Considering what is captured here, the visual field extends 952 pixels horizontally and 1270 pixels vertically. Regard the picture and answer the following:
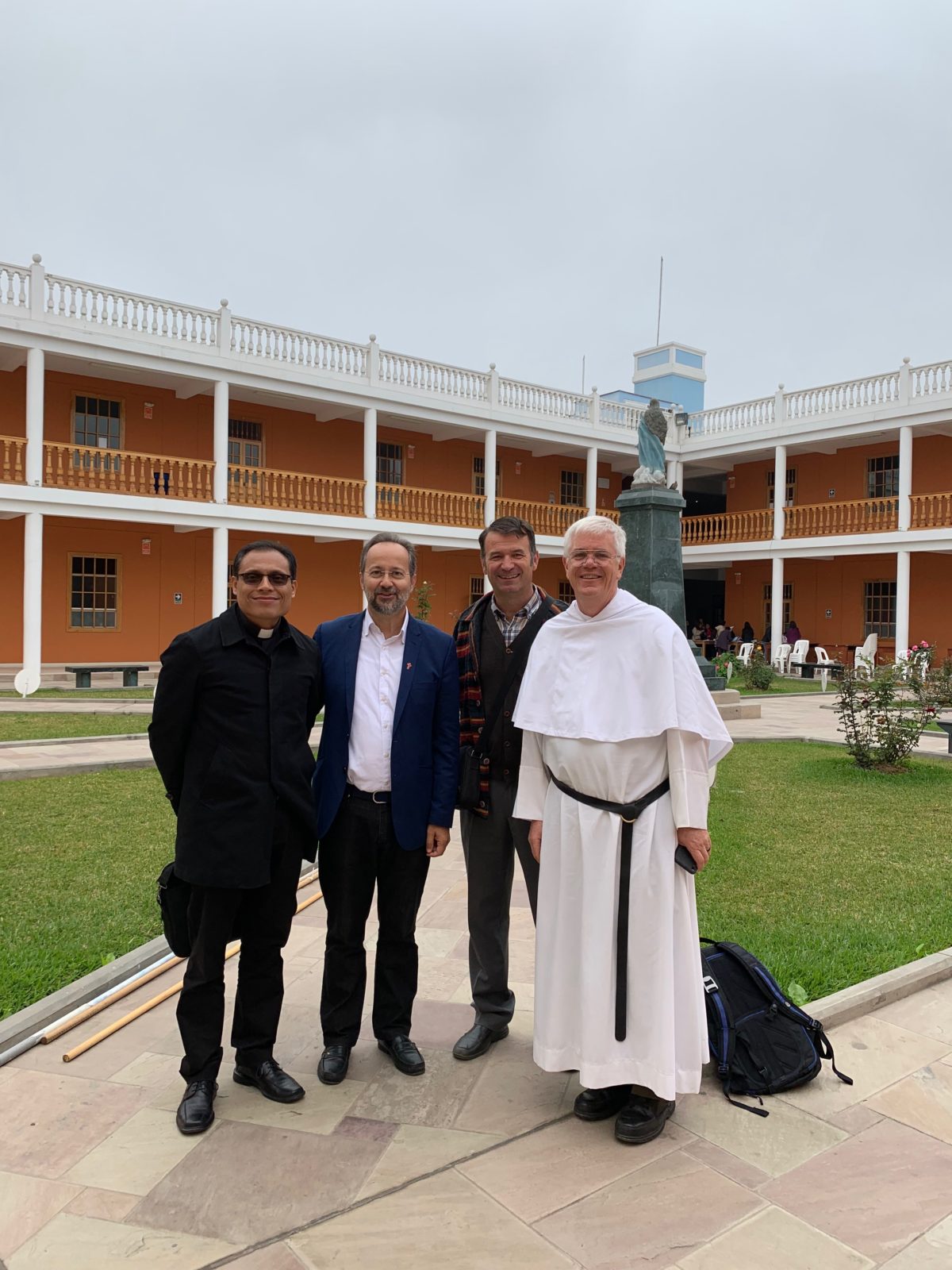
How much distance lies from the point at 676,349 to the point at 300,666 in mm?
31755

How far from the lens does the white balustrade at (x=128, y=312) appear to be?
16.1 m

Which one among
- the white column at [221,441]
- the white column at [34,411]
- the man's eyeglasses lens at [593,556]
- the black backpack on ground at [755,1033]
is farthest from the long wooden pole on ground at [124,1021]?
the white column at [221,441]

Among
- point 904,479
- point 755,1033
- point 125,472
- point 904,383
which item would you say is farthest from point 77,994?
point 904,383

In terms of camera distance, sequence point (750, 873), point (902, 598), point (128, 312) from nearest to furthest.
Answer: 1. point (750, 873)
2. point (128, 312)
3. point (902, 598)

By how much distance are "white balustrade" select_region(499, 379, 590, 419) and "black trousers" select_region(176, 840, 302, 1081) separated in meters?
20.3

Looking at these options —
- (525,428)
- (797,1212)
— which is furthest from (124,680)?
(797,1212)

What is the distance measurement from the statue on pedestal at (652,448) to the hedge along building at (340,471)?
8.36 meters

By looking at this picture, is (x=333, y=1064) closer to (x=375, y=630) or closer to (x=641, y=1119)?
(x=641, y=1119)

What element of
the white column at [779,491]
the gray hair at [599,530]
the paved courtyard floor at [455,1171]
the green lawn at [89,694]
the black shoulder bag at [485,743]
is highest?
the white column at [779,491]

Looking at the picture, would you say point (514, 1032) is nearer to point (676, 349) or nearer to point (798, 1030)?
point (798, 1030)

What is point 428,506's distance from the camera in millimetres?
22031

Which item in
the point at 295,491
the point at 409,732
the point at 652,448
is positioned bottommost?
the point at 409,732

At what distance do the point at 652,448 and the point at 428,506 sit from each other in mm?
9704

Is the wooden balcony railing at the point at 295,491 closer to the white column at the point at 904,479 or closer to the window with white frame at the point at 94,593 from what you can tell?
the window with white frame at the point at 94,593
